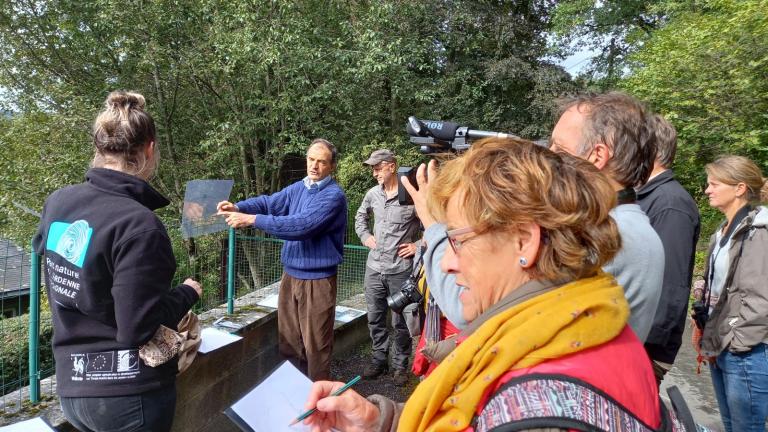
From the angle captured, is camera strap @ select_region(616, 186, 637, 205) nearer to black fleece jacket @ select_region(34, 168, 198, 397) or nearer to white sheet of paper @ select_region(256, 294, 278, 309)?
black fleece jacket @ select_region(34, 168, 198, 397)

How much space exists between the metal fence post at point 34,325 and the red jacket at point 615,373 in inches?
97.5

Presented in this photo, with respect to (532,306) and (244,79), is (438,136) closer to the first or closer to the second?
(532,306)

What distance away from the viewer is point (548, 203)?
0.91m

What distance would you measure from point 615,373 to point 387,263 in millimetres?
3814

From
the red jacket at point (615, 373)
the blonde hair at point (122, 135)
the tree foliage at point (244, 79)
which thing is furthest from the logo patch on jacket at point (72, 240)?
the tree foliage at point (244, 79)

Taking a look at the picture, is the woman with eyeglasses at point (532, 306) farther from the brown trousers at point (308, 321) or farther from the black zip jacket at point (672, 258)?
the brown trousers at point (308, 321)

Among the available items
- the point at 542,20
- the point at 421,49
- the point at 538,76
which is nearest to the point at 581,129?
the point at 421,49

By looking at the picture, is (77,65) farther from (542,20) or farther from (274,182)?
(542,20)

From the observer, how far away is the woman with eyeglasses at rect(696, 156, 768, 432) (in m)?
2.44

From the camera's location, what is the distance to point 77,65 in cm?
1138

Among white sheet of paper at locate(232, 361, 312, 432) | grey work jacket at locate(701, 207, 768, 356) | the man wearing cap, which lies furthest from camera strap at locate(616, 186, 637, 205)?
the man wearing cap

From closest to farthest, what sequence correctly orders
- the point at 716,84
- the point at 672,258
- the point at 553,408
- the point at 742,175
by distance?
the point at 553,408
the point at 672,258
the point at 742,175
the point at 716,84

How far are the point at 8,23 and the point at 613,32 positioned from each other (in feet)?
60.4

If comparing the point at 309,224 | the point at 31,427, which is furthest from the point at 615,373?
the point at 309,224
